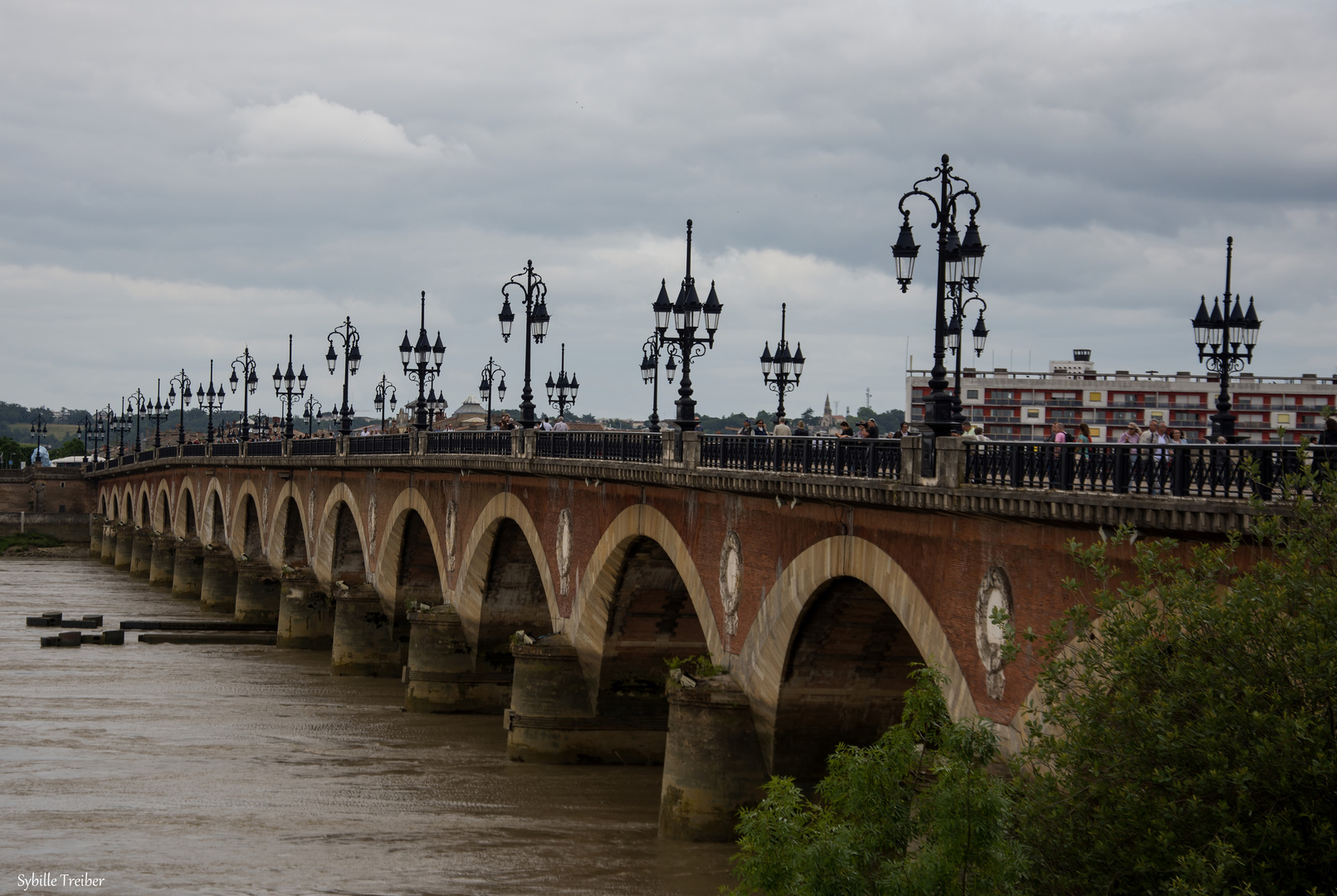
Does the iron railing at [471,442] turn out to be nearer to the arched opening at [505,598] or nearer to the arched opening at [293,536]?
the arched opening at [505,598]

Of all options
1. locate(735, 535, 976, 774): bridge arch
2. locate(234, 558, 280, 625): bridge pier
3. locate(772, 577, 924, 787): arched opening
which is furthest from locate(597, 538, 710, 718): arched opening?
locate(234, 558, 280, 625): bridge pier

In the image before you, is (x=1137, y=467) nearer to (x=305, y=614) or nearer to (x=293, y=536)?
(x=305, y=614)

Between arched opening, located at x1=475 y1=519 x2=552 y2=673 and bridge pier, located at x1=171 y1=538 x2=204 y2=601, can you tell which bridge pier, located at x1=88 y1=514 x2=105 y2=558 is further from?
arched opening, located at x1=475 y1=519 x2=552 y2=673

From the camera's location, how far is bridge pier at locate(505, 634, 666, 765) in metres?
27.0

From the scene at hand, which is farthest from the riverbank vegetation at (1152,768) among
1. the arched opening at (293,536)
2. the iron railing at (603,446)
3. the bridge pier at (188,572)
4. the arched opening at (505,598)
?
the bridge pier at (188,572)

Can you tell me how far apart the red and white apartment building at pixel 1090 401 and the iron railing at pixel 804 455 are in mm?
46230

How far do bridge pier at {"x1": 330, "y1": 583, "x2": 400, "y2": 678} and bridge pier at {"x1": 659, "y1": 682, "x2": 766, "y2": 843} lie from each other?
20355 mm

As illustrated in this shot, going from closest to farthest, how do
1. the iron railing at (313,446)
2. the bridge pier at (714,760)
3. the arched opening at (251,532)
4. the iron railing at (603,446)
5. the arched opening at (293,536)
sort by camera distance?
the bridge pier at (714,760) → the iron railing at (603,446) → the iron railing at (313,446) → the arched opening at (293,536) → the arched opening at (251,532)

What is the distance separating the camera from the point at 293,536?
54.2 metres

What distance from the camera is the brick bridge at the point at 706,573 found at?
1365 centimetres

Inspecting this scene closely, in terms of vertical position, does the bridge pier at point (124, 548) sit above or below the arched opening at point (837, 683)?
below

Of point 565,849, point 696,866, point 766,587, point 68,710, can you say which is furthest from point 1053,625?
point 68,710

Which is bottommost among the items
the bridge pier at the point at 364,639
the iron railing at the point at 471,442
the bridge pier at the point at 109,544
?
the bridge pier at the point at 109,544

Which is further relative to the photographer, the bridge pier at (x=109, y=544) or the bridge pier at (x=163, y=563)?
the bridge pier at (x=109, y=544)
